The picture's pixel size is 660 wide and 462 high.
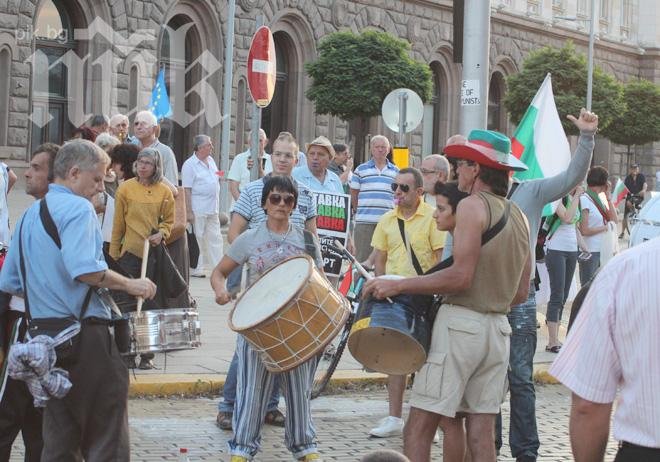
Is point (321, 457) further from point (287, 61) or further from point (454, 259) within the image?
point (287, 61)

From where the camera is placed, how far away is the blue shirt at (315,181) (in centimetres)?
1140

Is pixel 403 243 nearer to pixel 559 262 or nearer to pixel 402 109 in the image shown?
pixel 559 262

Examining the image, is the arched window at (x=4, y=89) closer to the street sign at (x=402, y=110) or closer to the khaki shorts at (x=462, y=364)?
the street sign at (x=402, y=110)

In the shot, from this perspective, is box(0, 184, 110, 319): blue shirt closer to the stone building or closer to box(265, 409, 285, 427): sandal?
box(265, 409, 285, 427): sandal

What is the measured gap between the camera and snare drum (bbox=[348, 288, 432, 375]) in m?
6.12

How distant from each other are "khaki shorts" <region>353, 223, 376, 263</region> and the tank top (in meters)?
6.87

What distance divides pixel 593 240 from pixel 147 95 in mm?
16011

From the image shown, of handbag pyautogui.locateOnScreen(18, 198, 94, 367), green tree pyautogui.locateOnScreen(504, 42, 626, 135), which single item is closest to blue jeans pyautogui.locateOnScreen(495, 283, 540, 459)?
handbag pyautogui.locateOnScreen(18, 198, 94, 367)

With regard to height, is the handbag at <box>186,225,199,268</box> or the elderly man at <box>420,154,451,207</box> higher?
the elderly man at <box>420,154,451,207</box>

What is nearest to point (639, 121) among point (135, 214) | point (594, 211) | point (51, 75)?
point (51, 75)

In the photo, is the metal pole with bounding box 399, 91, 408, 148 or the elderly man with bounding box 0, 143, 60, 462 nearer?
the elderly man with bounding box 0, 143, 60, 462

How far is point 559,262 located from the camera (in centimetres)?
1283

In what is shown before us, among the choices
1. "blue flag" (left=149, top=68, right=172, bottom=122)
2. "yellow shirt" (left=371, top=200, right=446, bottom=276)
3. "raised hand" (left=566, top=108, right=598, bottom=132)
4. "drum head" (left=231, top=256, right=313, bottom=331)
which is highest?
"blue flag" (left=149, top=68, right=172, bottom=122)

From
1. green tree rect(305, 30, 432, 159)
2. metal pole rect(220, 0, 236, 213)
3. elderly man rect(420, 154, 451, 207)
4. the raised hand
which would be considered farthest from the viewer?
green tree rect(305, 30, 432, 159)
